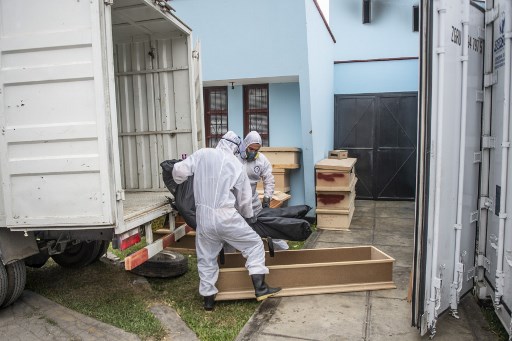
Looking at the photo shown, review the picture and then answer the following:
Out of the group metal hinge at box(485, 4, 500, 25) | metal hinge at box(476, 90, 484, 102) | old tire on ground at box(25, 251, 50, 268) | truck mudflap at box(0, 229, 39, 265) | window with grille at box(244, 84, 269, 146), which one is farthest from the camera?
window with grille at box(244, 84, 269, 146)

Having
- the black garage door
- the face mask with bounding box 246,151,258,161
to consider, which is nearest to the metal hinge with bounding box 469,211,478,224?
the face mask with bounding box 246,151,258,161

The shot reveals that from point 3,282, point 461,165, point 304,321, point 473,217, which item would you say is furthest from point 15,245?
point 473,217

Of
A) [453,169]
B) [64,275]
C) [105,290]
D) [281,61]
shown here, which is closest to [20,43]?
[105,290]

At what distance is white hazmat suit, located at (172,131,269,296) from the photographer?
4270 mm

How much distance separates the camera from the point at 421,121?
10.9 ft

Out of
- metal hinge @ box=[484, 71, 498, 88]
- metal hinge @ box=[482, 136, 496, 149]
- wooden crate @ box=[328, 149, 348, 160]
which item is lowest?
wooden crate @ box=[328, 149, 348, 160]

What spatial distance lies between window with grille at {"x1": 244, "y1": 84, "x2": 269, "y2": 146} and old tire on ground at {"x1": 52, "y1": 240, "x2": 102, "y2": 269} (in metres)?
4.51

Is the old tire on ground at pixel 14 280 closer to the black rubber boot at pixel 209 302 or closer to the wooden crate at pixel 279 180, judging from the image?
the black rubber boot at pixel 209 302

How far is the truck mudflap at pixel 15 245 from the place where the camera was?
13.5 feet

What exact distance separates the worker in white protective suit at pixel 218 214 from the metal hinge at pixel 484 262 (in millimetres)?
2160

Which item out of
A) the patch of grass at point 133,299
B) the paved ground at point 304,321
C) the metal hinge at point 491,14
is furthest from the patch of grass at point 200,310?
the metal hinge at point 491,14

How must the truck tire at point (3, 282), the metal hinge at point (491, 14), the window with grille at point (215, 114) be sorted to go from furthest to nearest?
the window with grille at point (215, 114), the truck tire at point (3, 282), the metal hinge at point (491, 14)

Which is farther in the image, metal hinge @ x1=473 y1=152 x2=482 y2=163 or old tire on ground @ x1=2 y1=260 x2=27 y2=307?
old tire on ground @ x1=2 y1=260 x2=27 y2=307

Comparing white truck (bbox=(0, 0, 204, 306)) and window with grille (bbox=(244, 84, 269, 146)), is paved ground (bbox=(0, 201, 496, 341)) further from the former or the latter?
window with grille (bbox=(244, 84, 269, 146))
